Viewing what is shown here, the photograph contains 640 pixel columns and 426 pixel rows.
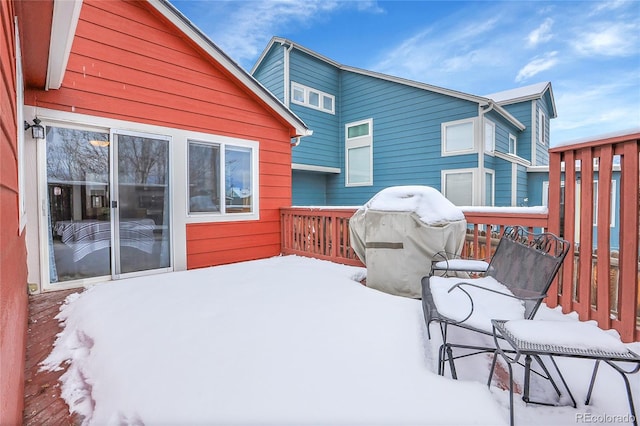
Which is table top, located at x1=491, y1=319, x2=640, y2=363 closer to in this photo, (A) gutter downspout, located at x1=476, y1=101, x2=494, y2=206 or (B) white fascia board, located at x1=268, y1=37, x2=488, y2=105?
(A) gutter downspout, located at x1=476, y1=101, x2=494, y2=206

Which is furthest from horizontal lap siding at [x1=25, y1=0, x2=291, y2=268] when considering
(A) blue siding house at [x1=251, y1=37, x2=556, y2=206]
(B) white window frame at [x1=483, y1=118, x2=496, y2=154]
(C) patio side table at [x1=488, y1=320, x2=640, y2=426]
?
(B) white window frame at [x1=483, y1=118, x2=496, y2=154]

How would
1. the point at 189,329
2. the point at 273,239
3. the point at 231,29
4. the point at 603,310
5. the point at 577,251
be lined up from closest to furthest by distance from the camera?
the point at 603,310, the point at 189,329, the point at 577,251, the point at 273,239, the point at 231,29

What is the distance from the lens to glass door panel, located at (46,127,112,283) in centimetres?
336

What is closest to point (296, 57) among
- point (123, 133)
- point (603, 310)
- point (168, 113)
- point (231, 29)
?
point (231, 29)

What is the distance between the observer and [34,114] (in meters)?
3.20

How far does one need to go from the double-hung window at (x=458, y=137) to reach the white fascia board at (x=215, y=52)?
4.22 metres

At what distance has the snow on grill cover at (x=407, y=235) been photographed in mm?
2939

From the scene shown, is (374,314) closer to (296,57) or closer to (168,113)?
(168,113)

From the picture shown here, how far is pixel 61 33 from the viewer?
7.47ft

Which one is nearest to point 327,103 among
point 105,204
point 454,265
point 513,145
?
point 513,145

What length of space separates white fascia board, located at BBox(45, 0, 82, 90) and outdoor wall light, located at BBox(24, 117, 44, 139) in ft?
1.49

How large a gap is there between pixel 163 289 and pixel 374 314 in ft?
7.68

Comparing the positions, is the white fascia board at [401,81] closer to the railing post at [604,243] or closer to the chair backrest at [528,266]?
the railing post at [604,243]

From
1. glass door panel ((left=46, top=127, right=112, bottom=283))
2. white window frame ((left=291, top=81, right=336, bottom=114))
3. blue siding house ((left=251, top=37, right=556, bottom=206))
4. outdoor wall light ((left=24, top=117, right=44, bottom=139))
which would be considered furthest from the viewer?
white window frame ((left=291, top=81, right=336, bottom=114))
